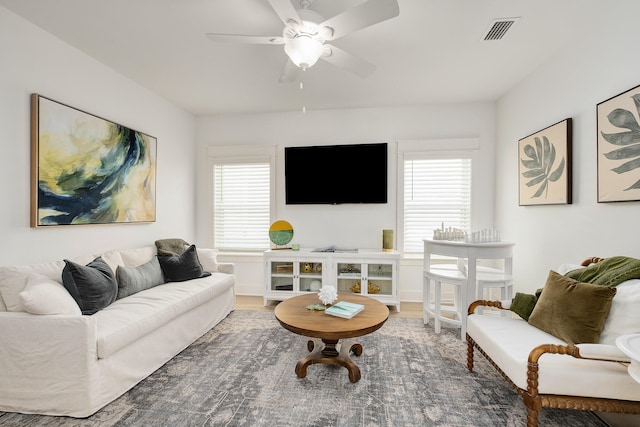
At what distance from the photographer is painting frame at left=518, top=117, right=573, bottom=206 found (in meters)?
2.61

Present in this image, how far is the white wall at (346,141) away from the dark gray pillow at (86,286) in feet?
7.42

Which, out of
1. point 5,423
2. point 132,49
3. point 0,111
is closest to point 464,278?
point 5,423

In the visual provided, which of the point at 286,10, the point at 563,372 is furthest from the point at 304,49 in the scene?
the point at 563,372

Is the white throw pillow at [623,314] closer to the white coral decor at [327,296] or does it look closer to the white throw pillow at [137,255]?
the white coral decor at [327,296]

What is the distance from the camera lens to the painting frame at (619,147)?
6.39 ft

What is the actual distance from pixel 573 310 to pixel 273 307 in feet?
10.3

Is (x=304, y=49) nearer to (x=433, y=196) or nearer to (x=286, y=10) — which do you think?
(x=286, y=10)

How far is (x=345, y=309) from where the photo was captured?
2.41 metres

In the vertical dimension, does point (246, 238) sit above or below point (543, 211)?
below

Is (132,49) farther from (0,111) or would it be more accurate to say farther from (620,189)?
(620,189)

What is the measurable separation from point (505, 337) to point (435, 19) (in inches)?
89.5

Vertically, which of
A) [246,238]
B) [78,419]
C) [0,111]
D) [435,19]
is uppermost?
[435,19]

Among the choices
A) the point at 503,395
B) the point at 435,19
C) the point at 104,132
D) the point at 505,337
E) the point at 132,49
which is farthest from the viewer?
the point at 104,132

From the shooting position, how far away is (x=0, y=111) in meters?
2.17
